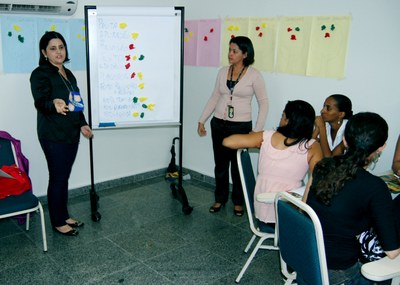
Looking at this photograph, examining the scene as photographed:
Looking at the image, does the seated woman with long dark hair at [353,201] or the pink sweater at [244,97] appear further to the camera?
the pink sweater at [244,97]

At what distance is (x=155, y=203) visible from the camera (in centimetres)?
372

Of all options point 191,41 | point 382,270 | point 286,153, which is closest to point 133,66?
point 191,41

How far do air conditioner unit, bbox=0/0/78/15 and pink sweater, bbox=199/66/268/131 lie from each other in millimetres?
1391

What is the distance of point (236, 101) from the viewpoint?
3297 millimetres

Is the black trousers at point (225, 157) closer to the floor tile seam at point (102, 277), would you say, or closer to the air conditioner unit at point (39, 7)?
the floor tile seam at point (102, 277)

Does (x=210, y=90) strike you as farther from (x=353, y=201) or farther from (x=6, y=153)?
(x=353, y=201)

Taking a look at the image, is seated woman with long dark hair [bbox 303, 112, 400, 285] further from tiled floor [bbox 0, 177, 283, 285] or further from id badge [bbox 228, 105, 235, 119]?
id badge [bbox 228, 105, 235, 119]

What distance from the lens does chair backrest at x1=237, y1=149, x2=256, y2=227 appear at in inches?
90.8

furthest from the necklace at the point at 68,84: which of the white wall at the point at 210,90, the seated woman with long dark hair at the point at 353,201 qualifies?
the seated woman with long dark hair at the point at 353,201

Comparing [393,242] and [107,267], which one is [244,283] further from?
[393,242]

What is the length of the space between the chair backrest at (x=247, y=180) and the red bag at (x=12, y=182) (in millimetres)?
1566

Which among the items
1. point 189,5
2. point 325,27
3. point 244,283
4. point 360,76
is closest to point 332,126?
point 360,76

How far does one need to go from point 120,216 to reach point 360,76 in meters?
2.27

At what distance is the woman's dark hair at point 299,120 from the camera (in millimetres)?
2189
